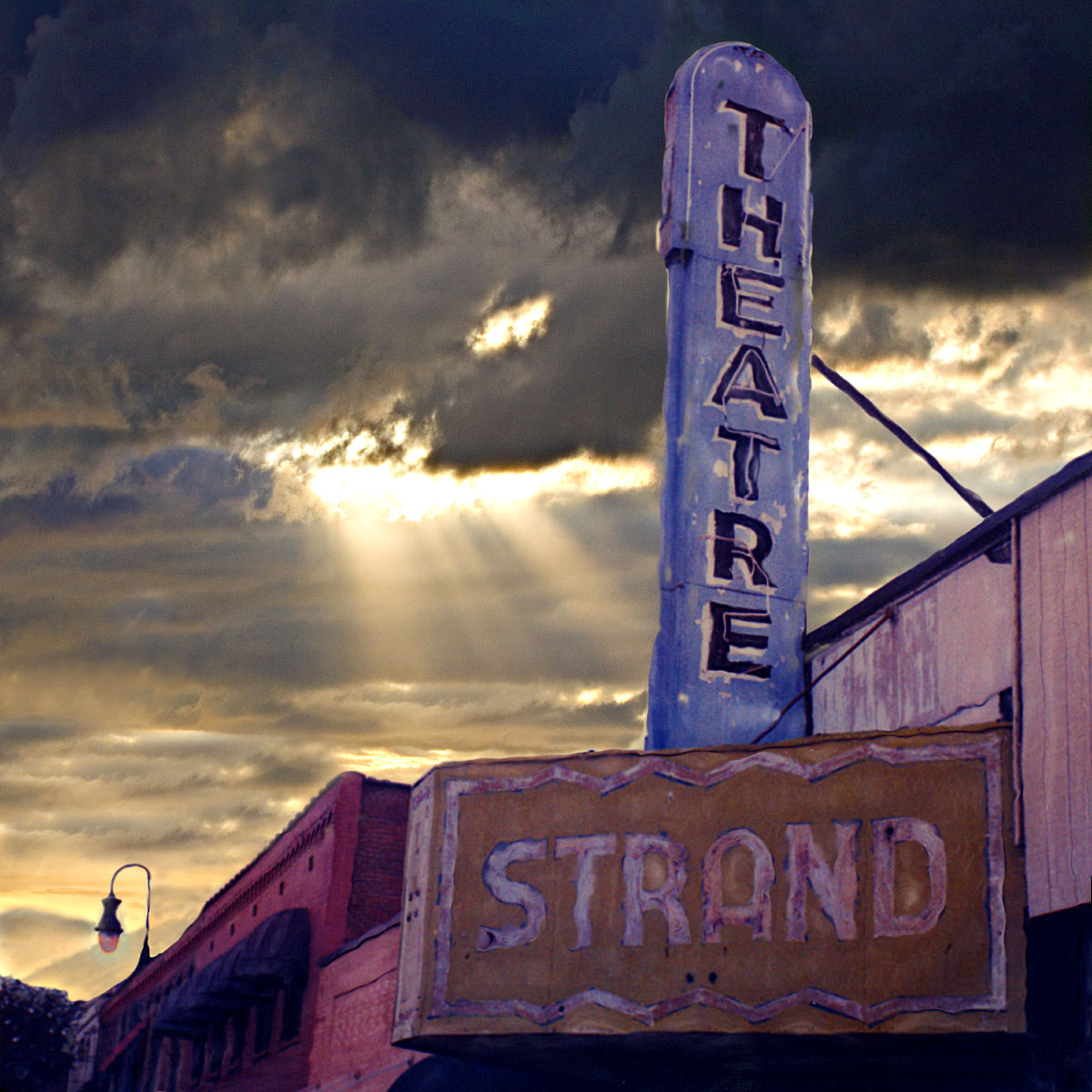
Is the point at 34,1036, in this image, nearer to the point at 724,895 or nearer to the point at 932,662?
the point at 724,895

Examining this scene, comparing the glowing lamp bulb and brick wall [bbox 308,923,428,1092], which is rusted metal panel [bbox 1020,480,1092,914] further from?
the glowing lamp bulb

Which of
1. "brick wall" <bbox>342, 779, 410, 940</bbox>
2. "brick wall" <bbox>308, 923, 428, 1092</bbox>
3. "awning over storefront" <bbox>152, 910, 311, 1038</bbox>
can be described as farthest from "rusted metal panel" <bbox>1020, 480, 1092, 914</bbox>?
"awning over storefront" <bbox>152, 910, 311, 1038</bbox>

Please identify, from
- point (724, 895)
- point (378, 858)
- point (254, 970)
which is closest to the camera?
point (724, 895)

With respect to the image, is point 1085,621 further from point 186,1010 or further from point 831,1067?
point 186,1010

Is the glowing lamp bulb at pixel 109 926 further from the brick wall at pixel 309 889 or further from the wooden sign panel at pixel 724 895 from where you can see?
the wooden sign panel at pixel 724 895

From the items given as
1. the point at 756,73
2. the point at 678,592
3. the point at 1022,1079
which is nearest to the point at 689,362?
the point at 678,592

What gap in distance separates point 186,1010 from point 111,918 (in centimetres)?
800

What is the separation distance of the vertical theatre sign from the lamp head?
88.3 feet

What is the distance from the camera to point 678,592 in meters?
16.1

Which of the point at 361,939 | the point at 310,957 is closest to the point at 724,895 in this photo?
the point at 361,939

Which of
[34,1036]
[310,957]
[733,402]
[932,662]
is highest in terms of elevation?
[733,402]

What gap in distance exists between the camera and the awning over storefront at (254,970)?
24.9 meters

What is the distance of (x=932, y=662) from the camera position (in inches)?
588

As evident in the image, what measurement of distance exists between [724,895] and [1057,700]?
3.53 metres
